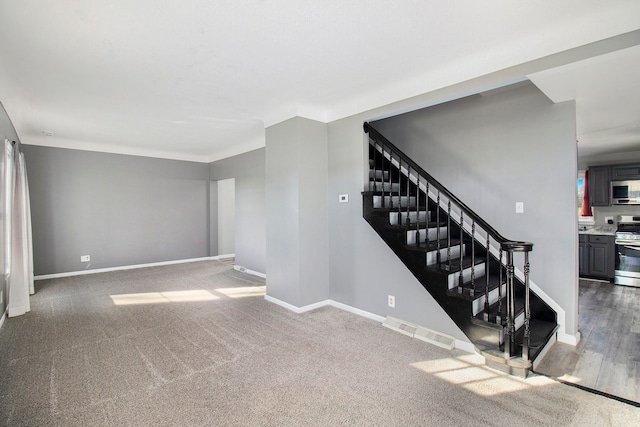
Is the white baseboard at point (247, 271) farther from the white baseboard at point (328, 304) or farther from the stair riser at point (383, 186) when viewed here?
the stair riser at point (383, 186)

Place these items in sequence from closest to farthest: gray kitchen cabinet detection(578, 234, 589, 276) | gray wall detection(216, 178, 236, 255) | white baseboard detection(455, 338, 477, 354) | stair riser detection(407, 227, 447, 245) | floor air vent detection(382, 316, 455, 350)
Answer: white baseboard detection(455, 338, 477, 354) → floor air vent detection(382, 316, 455, 350) → stair riser detection(407, 227, 447, 245) → gray kitchen cabinet detection(578, 234, 589, 276) → gray wall detection(216, 178, 236, 255)

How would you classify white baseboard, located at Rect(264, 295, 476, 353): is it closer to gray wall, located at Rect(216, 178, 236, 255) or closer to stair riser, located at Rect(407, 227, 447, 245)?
stair riser, located at Rect(407, 227, 447, 245)

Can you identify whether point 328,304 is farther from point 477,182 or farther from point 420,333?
point 477,182

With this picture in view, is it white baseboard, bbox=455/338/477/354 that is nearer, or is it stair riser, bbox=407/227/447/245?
white baseboard, bbox=455/338/477/354

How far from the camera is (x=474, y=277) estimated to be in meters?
3.07

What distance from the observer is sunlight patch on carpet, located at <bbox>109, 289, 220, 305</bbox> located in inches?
166

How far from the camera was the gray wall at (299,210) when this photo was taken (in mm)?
3779

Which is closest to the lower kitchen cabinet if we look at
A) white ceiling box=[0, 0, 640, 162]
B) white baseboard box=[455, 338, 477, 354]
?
white ceiling box=[0, 0, 640, 162]

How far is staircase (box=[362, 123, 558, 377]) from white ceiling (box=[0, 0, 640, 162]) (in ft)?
3.11

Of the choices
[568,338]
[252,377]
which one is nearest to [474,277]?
[568,338]

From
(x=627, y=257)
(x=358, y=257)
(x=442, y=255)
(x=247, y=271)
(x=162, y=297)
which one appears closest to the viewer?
(x=442, y=255)

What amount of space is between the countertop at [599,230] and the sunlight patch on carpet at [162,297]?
6403mm

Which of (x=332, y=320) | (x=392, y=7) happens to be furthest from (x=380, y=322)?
(x=392, y=7)

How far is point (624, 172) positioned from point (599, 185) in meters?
0.39
